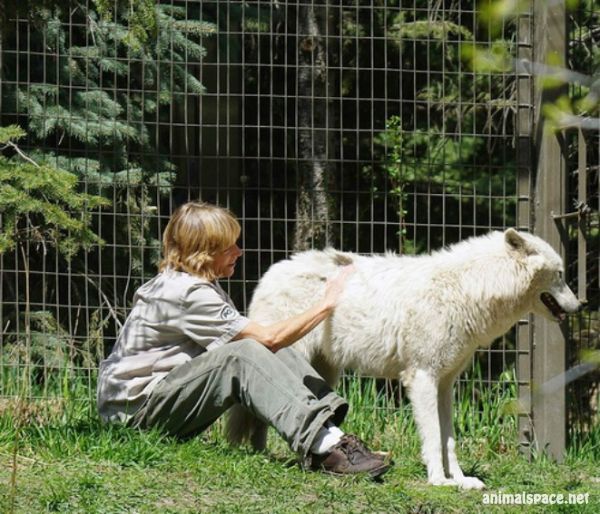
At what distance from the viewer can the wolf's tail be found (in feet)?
18.8

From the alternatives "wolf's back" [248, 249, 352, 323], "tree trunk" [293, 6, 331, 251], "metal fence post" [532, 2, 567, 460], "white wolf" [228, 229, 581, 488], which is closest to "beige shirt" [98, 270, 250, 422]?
"white wolf" [228, 229, 581, 488]

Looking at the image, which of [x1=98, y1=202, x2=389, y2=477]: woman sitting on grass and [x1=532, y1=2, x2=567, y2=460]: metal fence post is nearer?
[x1=98, y1=202, x2=389, y2=477]: woman sitting on grass

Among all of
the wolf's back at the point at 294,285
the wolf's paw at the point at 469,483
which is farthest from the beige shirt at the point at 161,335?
the wolf's paw at the point at 469,483

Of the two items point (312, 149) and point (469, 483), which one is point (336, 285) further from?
point (312, 149)

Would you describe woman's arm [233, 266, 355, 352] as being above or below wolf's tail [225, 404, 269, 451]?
above

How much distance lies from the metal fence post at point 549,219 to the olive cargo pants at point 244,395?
85.7 inches

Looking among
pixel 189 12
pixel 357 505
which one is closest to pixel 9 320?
pixel 189 12

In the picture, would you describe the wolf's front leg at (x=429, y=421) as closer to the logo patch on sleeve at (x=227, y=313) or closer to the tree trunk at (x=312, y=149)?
the logo patch on sleeve at (x=227, y=313)

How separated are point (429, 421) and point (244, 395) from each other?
1209mm

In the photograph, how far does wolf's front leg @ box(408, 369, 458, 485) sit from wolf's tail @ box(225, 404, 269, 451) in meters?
0.89

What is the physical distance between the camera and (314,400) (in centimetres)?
502

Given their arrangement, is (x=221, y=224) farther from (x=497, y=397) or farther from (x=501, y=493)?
(x=497, y=397)

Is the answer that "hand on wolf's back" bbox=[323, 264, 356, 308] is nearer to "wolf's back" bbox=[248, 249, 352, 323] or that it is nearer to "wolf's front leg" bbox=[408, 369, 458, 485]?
"wolf's back" bbox=[248, 249, 352, 323]

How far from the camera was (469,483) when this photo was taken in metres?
5.54
